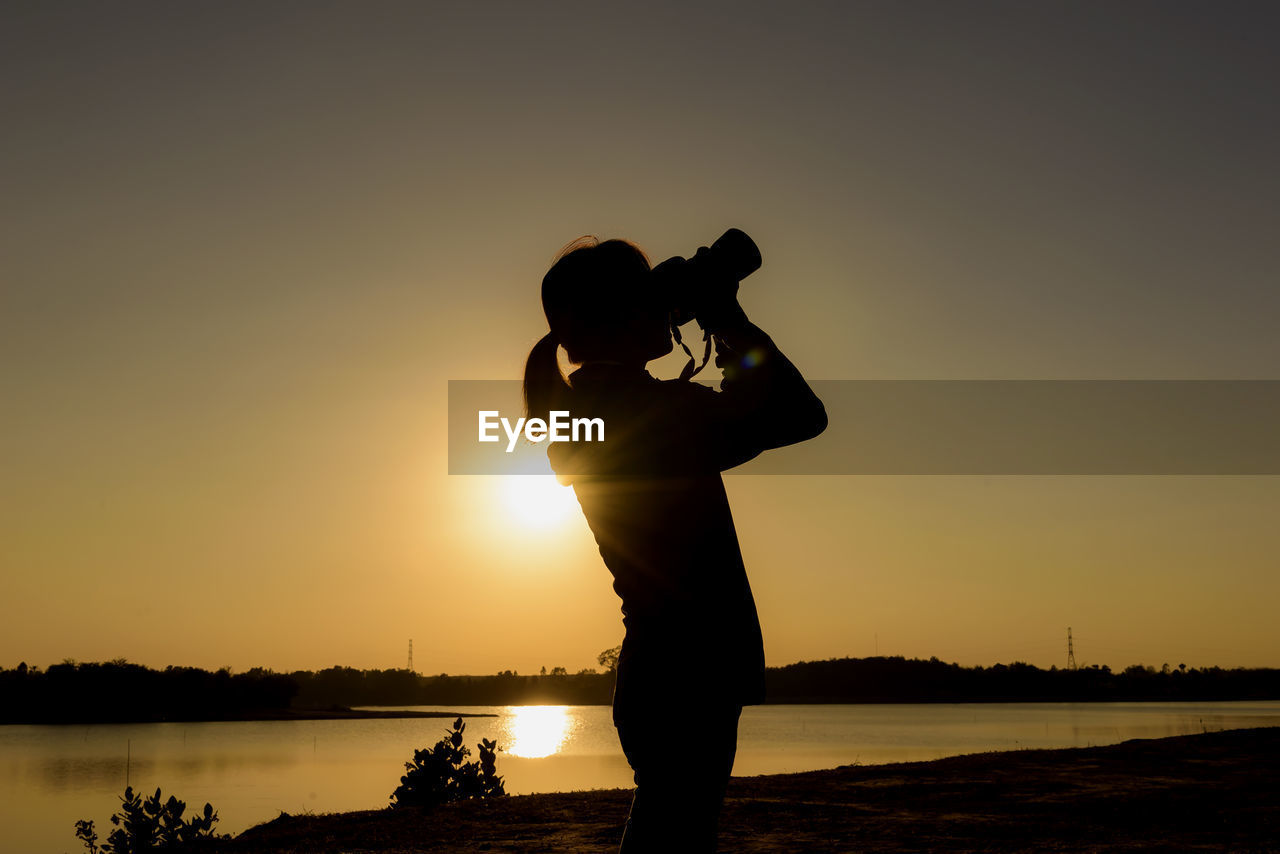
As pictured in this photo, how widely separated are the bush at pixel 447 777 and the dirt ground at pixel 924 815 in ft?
3.11

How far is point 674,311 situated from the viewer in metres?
2.05

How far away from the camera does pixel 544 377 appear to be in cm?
225

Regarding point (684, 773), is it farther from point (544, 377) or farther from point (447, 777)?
point (447, 777)

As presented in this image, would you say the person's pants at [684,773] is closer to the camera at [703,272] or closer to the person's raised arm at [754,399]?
the person's raised arm at [754,399]

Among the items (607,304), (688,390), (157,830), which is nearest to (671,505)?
(688,390)

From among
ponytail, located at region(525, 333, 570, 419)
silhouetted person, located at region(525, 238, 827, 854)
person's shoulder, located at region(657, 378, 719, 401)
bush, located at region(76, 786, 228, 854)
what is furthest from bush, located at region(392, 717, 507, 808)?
person's shoulder, located at region(657, 378, 719, 401)

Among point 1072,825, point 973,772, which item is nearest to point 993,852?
point 1072,825

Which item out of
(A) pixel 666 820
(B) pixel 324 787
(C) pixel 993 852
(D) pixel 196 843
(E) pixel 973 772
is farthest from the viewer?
(B) pixel 324 787

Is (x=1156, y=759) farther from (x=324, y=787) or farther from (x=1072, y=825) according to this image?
(x=324, y=787)

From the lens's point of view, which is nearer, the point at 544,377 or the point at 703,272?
the point at 703,272

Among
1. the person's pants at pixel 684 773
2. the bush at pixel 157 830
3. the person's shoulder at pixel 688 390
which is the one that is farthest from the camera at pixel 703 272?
the bush at pixel 157 830

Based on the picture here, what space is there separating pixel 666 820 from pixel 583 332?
955 mm

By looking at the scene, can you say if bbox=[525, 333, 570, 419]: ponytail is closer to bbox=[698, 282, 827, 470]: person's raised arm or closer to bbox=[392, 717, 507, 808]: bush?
bbox=[698, 282, 827, 470]: person's raised arm

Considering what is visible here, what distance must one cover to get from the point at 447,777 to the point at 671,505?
Answer: 478 inches
